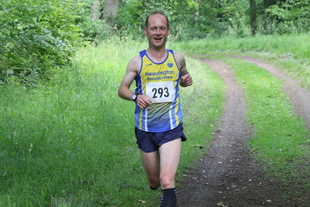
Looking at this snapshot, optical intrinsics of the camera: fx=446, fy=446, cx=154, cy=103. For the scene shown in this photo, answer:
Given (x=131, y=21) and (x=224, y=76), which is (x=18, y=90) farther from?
(x=131, y=21)

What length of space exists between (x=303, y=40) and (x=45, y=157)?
19.3m

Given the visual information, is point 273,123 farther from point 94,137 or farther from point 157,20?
point 157,20

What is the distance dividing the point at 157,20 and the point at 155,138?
3.93 feet

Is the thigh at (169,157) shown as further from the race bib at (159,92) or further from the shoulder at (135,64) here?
the shoulder at (135,64)

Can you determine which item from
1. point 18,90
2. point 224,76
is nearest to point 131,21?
point 224,76

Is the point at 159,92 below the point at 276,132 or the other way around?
the other way around

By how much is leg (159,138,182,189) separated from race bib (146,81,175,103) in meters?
0.44

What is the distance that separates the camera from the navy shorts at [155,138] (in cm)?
449

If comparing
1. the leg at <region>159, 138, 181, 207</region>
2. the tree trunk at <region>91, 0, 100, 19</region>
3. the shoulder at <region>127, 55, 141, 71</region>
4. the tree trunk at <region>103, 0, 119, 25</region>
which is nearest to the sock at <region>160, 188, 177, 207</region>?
the leg at <region>159, 138, 181, 207</region>

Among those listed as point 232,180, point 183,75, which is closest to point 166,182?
point 183,75

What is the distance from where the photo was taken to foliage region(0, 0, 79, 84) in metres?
8.70

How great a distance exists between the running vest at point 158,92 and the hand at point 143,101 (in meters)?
0.21

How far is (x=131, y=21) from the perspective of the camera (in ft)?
85.0

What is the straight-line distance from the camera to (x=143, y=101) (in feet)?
13.9
